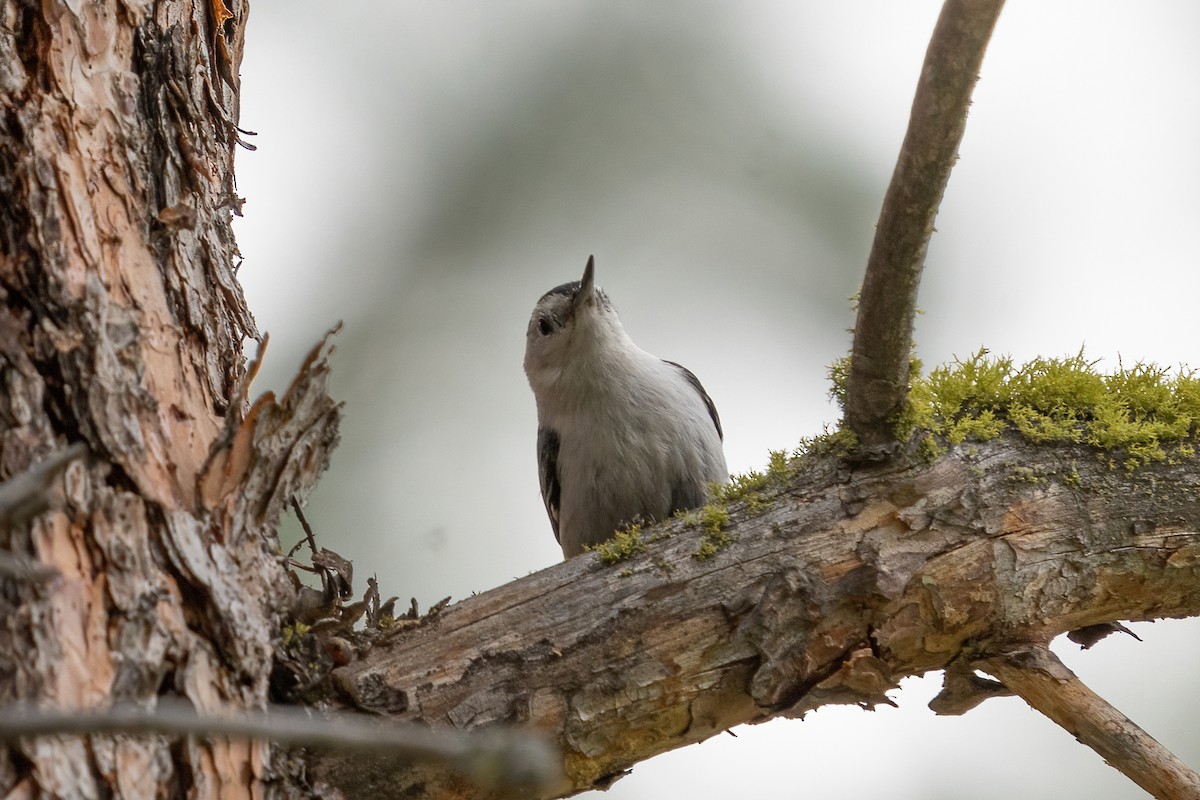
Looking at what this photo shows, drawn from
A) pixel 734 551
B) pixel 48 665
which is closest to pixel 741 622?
pixel 734 551

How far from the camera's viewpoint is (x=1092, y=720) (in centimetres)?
237

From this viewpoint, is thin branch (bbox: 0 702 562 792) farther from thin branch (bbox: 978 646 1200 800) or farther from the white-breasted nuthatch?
the white-breasted nuthatch

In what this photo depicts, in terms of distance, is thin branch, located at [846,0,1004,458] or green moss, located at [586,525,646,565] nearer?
thin branch, located at [846,0,1004,458]

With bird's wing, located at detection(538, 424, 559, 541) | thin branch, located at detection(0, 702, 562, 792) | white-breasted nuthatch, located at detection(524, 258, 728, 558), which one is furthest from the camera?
bird's wing, located at detection(538, 424, 559, 541)

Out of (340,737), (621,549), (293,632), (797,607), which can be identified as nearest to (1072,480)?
(797,607)

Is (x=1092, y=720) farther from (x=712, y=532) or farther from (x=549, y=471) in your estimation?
(x=549, y=471)

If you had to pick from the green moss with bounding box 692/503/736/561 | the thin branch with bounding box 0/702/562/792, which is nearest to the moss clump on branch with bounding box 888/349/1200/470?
the green moss with bounding box 692/503/736/561

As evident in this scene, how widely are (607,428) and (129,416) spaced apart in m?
2.59

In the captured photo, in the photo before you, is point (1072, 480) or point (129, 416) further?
point (1072, 480)

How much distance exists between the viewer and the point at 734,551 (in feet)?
8.36

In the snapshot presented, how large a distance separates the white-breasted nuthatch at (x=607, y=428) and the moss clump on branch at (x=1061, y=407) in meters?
1.51

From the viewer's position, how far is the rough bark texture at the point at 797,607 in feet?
7.73

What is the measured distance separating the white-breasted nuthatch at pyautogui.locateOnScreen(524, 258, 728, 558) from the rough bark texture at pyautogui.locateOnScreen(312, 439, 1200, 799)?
1.55 metres

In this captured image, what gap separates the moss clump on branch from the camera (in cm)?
270
